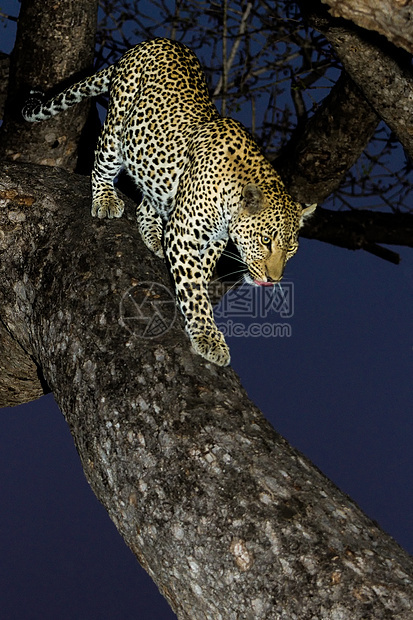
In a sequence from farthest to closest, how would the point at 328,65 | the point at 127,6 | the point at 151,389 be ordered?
1. the point at 127,6
2. the point at 328,65
3. the point at 151,389

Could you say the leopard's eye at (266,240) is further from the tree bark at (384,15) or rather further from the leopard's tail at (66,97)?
the leopard's tail at (66,97)

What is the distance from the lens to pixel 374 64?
161 inches

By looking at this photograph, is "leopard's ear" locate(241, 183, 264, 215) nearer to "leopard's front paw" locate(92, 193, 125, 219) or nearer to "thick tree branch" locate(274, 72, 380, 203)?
"leopard's front paw" locate(92, 193, 125, 219)

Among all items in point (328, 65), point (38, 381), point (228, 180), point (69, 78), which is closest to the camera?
point (228, 180)

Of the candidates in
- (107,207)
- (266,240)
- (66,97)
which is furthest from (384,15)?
(66,97)

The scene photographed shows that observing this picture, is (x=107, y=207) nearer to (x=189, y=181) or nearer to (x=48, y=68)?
(x=189, y=181)

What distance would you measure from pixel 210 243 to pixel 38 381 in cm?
179

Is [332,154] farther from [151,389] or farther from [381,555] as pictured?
[381,555]

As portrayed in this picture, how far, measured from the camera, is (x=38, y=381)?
225 inches

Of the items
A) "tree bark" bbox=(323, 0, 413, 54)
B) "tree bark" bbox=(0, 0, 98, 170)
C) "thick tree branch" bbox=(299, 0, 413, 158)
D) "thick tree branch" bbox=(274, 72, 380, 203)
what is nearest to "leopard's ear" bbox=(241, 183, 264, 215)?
"thick tree branch" bbox=(299, 0, 413, 158)

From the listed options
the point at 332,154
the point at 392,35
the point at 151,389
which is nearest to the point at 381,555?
the point at 151,389

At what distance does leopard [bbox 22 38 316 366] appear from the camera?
14.3 feet

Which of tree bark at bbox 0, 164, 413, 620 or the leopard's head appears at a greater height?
the leopard's head

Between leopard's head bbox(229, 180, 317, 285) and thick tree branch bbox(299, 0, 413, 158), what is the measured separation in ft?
2.44
